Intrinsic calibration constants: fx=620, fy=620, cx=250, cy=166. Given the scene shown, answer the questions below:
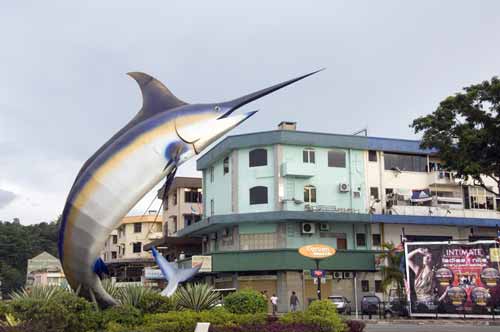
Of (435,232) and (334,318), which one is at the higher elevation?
(435,232)

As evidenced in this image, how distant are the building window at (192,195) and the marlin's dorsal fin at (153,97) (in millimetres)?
40803

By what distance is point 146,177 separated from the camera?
1121cm

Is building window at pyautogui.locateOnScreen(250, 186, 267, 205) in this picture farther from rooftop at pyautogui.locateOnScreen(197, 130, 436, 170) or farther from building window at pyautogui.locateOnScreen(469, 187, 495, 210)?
building window at pyautogui.locateOnScreen(469, 187, 495, 210)

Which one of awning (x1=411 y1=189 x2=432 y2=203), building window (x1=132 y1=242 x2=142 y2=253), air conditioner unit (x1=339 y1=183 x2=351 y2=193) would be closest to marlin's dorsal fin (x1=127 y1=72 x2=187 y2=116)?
Result: air conditioner unit (x1=339 y1=183 x2=351 y2=193)

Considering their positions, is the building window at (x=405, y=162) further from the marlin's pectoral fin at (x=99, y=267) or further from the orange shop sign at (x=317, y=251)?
the marlin's pectoral fin at (x=99, y=267)

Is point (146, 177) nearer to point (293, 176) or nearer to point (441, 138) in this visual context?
Result: point (441, 138)

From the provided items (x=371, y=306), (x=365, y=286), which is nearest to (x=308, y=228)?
(x=365, y=286)

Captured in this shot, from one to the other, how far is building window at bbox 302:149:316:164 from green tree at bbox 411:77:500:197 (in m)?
13.9

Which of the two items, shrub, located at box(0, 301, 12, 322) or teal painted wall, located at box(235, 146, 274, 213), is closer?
shrub, located at box(0, 301, 12, 322)

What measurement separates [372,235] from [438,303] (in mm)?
12929

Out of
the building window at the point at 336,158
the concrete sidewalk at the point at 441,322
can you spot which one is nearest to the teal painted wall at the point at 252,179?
the building window at the point at 336,158

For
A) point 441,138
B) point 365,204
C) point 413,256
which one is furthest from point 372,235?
point 441,138

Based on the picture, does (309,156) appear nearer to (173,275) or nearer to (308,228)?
(308,228)

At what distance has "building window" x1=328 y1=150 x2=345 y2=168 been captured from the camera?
3894cm
